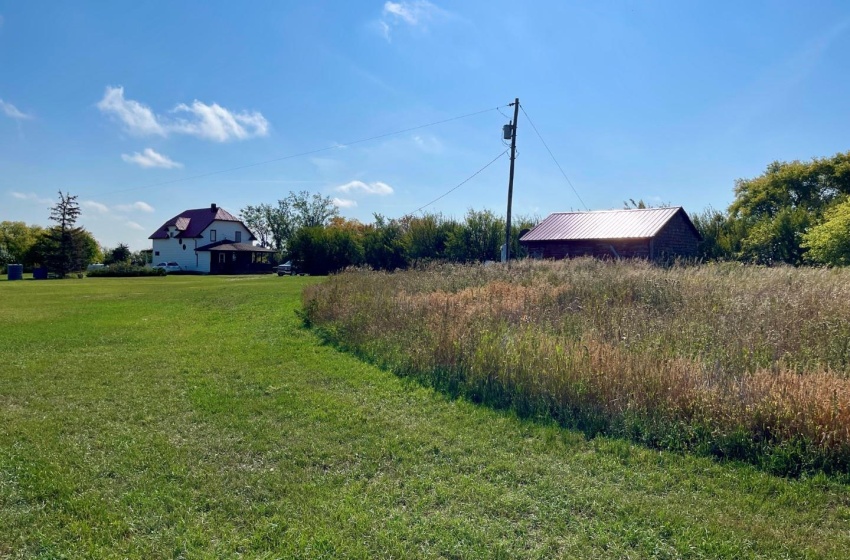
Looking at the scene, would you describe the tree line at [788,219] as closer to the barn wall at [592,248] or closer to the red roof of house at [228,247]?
the barn wall at [592,248]

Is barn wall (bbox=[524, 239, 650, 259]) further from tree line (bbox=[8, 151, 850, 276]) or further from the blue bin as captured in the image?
the blue bin

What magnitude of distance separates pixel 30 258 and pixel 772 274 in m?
52.8

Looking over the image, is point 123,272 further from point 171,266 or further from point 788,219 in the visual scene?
point 788,219

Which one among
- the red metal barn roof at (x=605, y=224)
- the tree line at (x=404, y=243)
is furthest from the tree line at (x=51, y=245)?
the red metal barn roof at (x=605, y=224)

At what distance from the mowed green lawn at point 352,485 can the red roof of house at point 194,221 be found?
5074 centimetres

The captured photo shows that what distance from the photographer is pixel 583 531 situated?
9.52ft

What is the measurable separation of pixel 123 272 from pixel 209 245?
37.3 feet

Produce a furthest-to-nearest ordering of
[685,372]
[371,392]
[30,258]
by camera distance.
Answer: [30,258], [371,392], [685,372]

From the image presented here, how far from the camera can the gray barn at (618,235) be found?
21.9m

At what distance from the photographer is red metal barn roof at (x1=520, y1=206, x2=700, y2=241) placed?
72.2 feet

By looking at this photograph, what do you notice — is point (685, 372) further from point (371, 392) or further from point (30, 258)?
point (30, 258)

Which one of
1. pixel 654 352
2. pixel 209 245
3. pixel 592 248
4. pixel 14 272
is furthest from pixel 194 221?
pixel 654 352

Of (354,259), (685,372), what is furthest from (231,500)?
(354,259)

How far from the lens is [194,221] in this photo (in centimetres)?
5447
